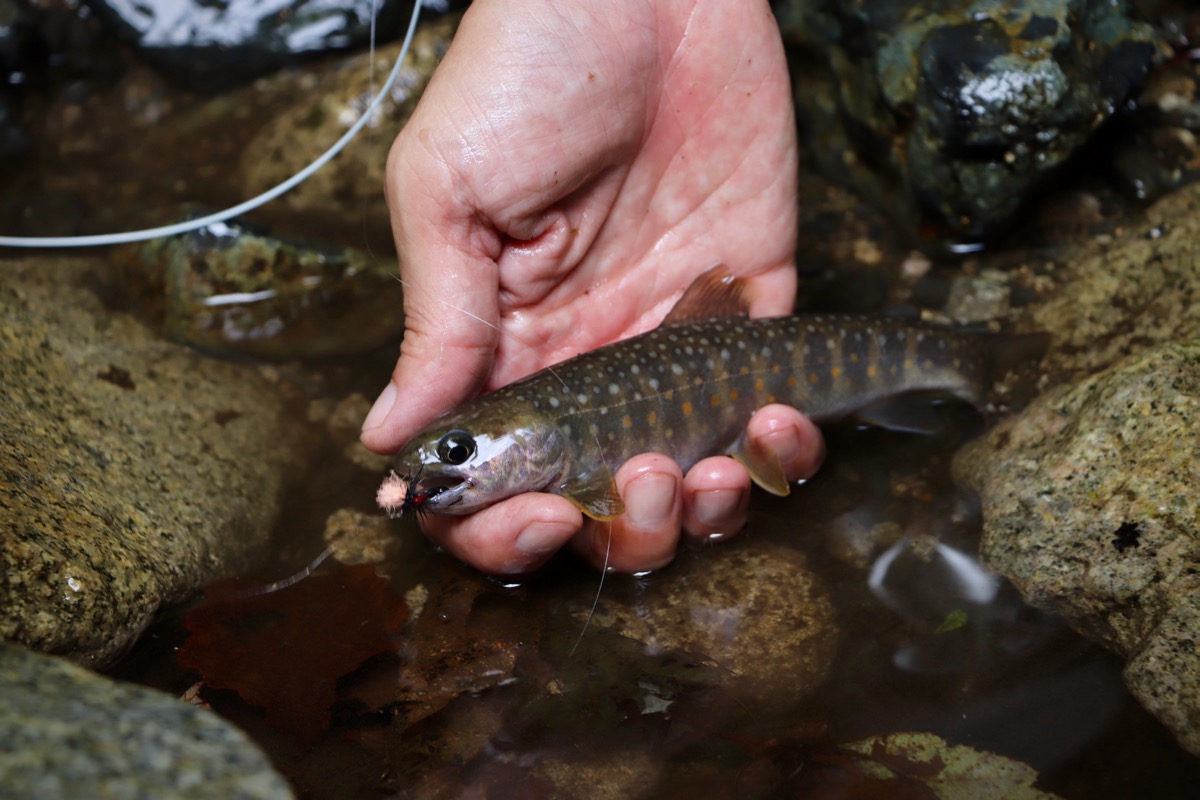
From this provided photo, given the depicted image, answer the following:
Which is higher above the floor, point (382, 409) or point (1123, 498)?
point (382, 409)

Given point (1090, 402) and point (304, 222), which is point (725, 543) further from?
point (304, 222)

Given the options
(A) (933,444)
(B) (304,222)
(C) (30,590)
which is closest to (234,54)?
(B) (304,222)

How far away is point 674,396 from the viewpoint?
3869 mm

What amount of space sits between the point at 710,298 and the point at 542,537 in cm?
141

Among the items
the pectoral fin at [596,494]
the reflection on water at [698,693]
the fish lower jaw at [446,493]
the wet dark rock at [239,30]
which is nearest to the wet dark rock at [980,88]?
the reflection on water at [698,693]

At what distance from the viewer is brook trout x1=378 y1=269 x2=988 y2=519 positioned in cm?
349

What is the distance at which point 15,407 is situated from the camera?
11.6ft

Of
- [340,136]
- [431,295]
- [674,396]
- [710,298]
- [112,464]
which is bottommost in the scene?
[674,396]

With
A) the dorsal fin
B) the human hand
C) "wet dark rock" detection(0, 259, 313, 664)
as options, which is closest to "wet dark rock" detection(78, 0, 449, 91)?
"wet dark rock" detection(0, 259, 313, 664)

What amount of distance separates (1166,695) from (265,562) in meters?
3.30

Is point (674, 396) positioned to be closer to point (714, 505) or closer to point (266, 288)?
point (714, 505)

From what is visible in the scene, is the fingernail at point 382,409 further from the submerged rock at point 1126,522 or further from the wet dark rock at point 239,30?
the wet dark rock at point 239,30

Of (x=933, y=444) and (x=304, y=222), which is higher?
(x=304, y=222)

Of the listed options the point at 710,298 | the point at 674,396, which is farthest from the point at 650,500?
the point at 710,298
